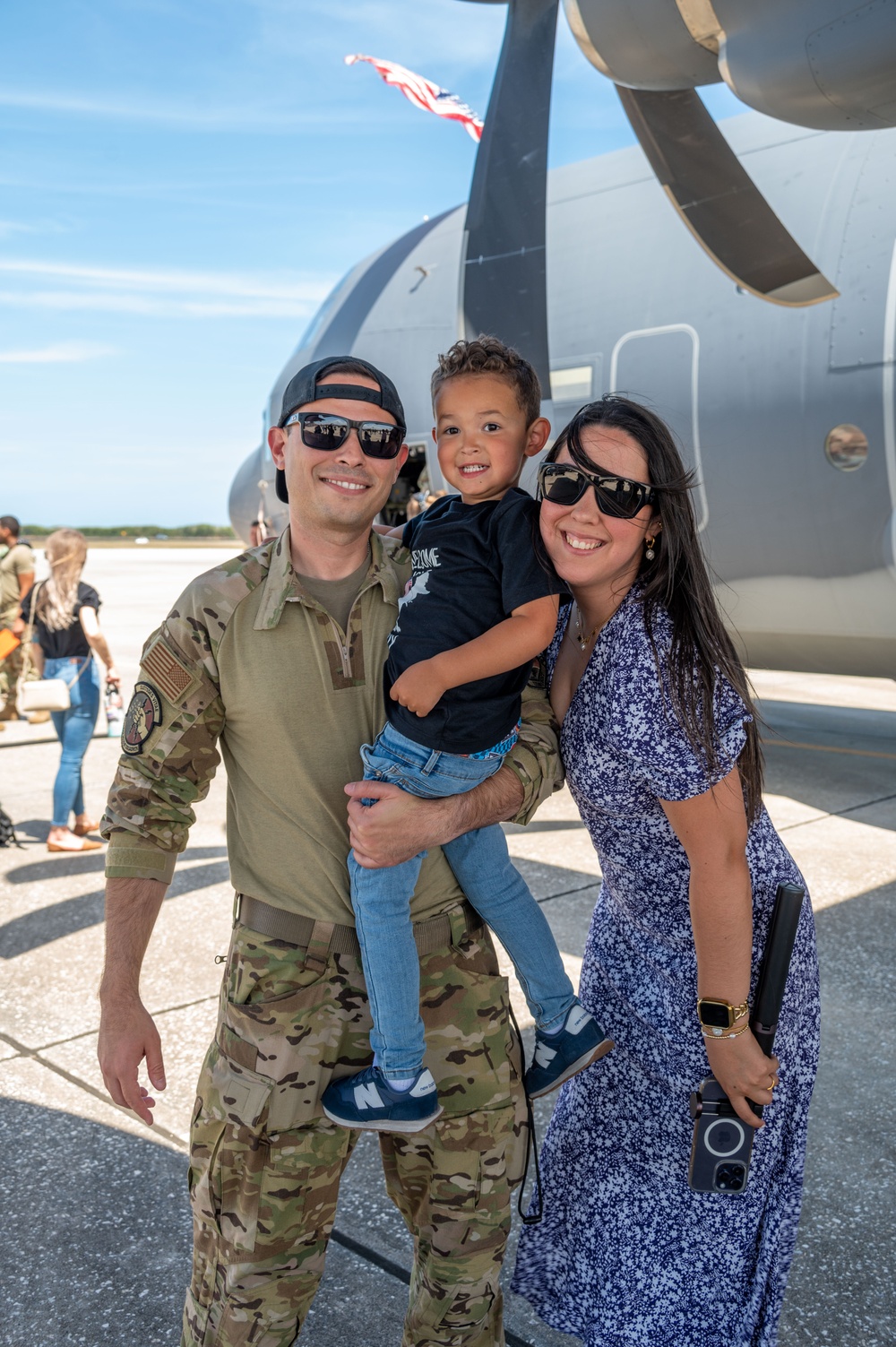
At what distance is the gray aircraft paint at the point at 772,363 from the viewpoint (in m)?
6.16

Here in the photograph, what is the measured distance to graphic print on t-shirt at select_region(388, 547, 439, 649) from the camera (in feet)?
7.03

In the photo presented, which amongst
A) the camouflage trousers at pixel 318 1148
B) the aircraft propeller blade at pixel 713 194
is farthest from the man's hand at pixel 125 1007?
the aircraft propeller blade at pixel 713 194

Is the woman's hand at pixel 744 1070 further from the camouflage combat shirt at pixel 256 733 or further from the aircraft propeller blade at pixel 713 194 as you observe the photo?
the aircraft propeller blade at pixel 713 194

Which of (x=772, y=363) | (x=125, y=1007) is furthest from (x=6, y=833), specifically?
(x=772, y=363)

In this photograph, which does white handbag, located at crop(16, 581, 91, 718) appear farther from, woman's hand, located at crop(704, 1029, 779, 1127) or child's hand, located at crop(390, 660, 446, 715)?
woman's hand, located at crop(704, 1029, 779, 1127)

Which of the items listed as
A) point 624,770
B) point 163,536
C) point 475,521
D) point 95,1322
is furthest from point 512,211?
point 163,536

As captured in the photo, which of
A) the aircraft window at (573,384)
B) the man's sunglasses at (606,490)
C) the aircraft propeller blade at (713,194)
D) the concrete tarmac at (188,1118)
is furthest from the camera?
the aircraft window at (573,384)

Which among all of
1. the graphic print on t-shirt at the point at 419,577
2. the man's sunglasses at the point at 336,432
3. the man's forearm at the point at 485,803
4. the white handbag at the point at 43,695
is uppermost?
the man's sunglasses at the point at 336,432

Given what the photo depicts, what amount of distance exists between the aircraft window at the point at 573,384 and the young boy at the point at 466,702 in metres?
5.43

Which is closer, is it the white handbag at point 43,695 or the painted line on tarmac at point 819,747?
the white handbag at point 43,695

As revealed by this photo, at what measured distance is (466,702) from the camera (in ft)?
6.91

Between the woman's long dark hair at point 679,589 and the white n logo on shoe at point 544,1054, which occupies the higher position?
the woman's long dark hair at point 679,589

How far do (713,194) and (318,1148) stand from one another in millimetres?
3791

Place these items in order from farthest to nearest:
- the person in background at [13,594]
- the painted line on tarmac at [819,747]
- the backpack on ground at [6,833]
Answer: the painted line on tarmac at [819,747], the person in background at [13,594], the backpack on ground at [6,833]
